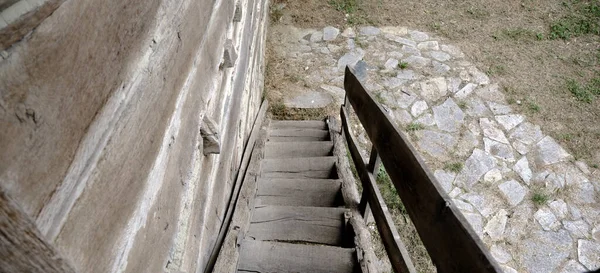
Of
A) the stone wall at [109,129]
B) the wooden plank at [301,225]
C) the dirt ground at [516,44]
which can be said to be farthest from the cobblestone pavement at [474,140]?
the stone wall at [109,129]

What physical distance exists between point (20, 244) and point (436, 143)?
4718mm

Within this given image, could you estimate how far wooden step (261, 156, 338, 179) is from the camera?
10.3 ft

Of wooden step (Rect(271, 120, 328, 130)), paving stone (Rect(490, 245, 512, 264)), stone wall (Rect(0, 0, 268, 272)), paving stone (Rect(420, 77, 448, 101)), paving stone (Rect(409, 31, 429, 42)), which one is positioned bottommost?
paving stone (Rect(490, 245, 512, 264))

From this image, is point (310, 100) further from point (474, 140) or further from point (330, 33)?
point (474, 140)

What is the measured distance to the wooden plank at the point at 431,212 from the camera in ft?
3.40

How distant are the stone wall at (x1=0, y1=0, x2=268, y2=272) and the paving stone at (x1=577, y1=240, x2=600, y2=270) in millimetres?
3935

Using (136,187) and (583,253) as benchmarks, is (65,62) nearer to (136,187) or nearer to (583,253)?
(136,187)

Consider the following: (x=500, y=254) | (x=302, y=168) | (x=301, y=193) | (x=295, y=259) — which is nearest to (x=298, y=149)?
(x=302, y=168)

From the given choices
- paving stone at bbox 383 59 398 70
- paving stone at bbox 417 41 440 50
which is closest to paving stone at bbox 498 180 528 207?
paving stone at bbox 383 59 398 70

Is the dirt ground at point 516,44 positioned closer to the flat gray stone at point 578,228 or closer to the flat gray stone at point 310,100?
the flat gray stone at point 310,100

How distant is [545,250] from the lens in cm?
374

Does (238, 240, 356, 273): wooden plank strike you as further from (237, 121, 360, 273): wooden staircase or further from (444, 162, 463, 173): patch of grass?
(444, 162, 463, 173): patch of grass

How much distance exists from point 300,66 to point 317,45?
0.62m

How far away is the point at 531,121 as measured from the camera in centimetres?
500
